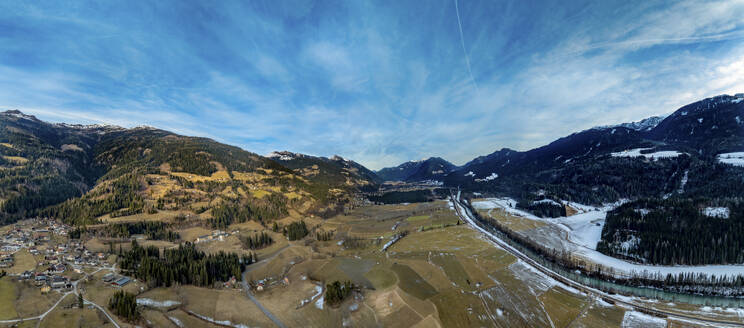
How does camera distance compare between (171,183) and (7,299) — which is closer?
(7,299)

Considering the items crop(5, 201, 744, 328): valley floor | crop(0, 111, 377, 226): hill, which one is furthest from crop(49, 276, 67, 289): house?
crop(0, 111, 377, 226): hill

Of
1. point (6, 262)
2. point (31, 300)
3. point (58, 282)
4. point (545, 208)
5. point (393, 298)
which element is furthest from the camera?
point (545, 208)

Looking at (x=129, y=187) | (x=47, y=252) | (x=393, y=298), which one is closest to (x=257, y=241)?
(x=47, y=252)

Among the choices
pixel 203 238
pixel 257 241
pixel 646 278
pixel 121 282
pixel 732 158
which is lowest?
pixel 203 238

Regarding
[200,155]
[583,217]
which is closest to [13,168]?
[200,155]

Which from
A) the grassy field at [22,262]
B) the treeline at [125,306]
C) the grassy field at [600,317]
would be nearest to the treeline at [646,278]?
the grassy field at [600,317]

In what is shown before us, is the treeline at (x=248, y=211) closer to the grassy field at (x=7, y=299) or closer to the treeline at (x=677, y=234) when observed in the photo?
the grassy field at (x=7, y=299)

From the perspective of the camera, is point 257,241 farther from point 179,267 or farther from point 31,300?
point 31,300
